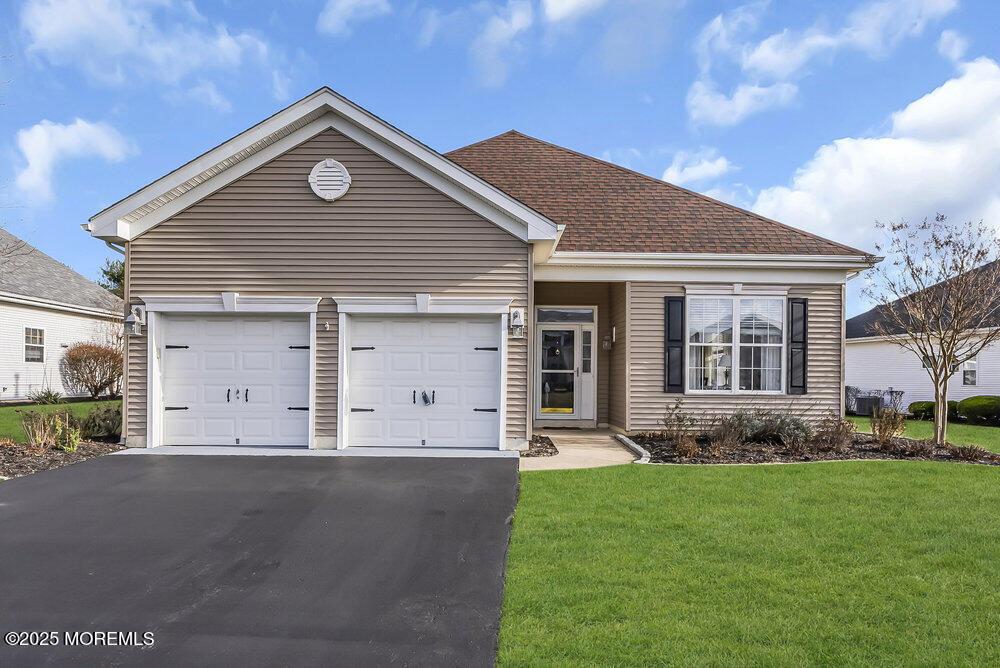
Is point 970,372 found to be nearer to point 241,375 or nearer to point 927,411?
point 927,411

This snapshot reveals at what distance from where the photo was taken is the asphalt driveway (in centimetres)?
381

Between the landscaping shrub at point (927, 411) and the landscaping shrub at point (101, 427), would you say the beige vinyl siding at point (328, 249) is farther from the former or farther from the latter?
the landscaping shrub at point (927, 411)

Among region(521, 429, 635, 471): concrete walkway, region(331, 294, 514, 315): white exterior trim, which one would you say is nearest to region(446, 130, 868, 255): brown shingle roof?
region(331, 294, 514, 315): white exterior trim

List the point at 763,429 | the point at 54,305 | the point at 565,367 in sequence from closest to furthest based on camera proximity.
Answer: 1. the point at 763,429
2. the point at 565,367
3. the point at 54,305

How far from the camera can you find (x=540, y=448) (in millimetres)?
10078

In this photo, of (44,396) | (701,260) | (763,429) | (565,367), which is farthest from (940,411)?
(44,396)

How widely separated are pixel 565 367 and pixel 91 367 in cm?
1861

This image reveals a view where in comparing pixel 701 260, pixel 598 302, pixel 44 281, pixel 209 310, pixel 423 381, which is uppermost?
pixel 44 281

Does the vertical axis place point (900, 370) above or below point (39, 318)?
below

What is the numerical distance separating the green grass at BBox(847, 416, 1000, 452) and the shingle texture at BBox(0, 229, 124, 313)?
24709 millimetres

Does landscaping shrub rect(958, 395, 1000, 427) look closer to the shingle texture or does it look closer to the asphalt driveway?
the asphalt driveway

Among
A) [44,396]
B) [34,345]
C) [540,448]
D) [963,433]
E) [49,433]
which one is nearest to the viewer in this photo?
[49,433]

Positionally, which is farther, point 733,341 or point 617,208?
point 617,208

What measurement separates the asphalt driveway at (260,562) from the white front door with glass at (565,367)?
490cm
